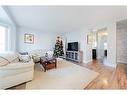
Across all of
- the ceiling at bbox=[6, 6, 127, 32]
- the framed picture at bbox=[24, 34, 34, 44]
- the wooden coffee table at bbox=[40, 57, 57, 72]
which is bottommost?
the wooden coffee table at bbox=[40, 57, 57, 72]

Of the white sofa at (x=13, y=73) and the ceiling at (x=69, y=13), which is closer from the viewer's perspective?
the white sofa at (x=13, y=73)

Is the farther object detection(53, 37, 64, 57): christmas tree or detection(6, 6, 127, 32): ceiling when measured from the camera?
detection(53, 37, 64, 57): christmas tree

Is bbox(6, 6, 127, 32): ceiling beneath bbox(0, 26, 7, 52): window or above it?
above

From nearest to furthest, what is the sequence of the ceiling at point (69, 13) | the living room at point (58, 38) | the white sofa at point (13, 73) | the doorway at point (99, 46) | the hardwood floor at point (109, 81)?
the white sofa at point (13, 73) < the hardwood floor at point (109, 81) < the living room at point (58, 38) < the ceiling at point (69, 13) < the doorway at point (99, 46)

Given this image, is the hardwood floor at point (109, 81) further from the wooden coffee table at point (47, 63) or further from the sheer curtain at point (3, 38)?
the sheer curtain at point (3, 38)

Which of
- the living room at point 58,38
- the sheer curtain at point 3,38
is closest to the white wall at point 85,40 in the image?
the living room at point 58,38

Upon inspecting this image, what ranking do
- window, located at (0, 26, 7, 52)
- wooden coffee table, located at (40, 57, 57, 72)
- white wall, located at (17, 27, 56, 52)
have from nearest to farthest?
wooden coffee table, located at (40, 57, 57, 72), window, located at (0, 26, 7, 52), white wall, located at (17, 27, 56, 52)

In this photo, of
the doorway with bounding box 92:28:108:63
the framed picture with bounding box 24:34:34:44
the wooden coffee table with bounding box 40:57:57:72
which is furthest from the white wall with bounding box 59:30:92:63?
the framed picture with bounding box 24:34:34:44

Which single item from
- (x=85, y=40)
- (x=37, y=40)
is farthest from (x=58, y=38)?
(x=85, y=40)

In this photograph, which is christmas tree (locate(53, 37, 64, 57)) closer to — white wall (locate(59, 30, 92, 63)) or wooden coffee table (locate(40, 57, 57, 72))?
white wall (locate(59, 30, 92, 63))

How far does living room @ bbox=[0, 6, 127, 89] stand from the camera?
9.38 ft

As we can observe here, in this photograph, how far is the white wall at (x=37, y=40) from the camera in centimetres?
627
